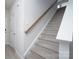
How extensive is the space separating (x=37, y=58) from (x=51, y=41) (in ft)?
1.87

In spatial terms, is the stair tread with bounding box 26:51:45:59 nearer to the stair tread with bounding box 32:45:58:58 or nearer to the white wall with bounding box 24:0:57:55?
the stair tread with bounding box 32:45:58:58

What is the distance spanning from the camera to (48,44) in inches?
122

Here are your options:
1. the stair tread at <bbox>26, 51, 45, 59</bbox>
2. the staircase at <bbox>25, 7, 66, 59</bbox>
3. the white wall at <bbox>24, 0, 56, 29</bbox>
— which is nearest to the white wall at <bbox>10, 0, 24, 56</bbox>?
the white wall at <bbox>24, 0, 56, 29</bbox>

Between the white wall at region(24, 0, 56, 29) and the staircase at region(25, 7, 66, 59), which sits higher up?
the white wall at region(24, 0, 56, 29)

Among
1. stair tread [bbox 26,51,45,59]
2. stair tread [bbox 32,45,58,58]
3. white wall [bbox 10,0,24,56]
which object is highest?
white wall [bbox 10,0,24,56]

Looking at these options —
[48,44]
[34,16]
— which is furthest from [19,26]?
[48,44]

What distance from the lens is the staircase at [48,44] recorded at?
2719 mm

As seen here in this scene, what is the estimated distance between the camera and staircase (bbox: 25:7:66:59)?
272 centimetres

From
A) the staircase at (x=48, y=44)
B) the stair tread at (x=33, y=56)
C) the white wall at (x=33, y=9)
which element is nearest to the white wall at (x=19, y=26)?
the white wall at (x=33, y=9)

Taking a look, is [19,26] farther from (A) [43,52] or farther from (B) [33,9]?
(A) [43,52]

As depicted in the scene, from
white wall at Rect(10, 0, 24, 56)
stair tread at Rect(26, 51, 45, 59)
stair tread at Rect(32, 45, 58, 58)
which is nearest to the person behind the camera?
stair tread at Rect(32, 45, 58, 58)

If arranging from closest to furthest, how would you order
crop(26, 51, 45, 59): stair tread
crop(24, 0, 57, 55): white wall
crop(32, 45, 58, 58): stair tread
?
crop(32, 45, 58, 58): stair tread → crop(26, 51, 45, 59): stair tread → crop(24, 0, 57, 55): white wall
